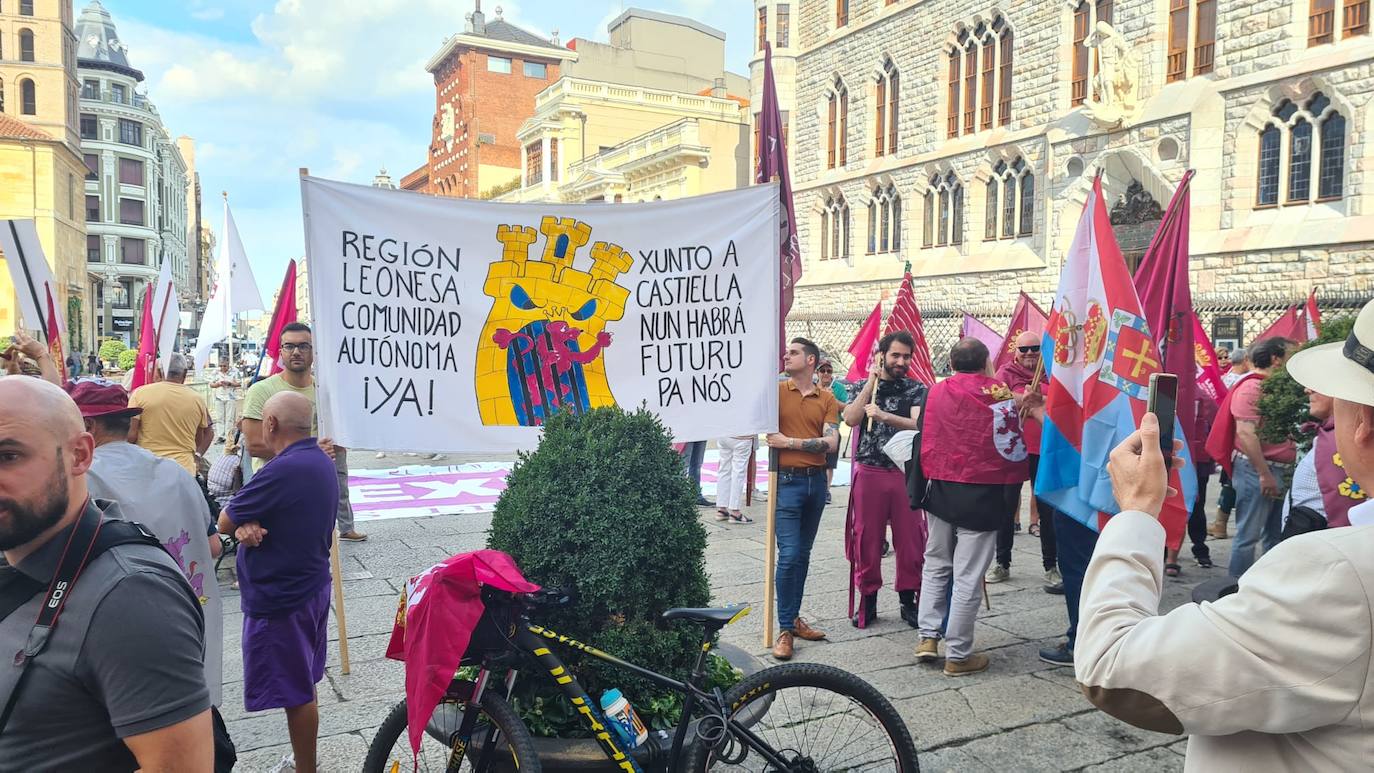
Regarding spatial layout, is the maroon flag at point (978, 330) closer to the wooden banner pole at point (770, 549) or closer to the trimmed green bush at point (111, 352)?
the wooden banner pole at point (770, 549)

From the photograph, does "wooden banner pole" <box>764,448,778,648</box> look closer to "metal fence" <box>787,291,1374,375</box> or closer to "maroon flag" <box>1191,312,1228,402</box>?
"metal fence" <box>787,291,1374,375</box>

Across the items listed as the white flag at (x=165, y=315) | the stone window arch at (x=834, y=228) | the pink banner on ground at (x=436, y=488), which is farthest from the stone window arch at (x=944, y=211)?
the white flag at (x=165, y=315)

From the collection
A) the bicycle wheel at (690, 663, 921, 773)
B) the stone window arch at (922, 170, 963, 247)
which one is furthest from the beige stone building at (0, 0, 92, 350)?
the bicycle wheel at (690, 663, 921, 773)

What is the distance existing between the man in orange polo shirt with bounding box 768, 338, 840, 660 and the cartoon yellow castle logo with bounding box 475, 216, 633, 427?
1.50 metres

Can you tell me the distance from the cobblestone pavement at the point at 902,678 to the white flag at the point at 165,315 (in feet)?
8.94

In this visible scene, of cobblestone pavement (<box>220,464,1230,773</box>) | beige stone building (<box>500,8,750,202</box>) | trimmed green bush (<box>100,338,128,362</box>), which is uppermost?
beige stone building (<box>500,8,750,202</box>)

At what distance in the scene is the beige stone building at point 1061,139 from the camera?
1812cm

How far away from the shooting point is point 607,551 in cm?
336

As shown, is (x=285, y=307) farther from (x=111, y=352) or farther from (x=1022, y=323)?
(x=111, y=352)

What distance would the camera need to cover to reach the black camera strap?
1605 millimetres

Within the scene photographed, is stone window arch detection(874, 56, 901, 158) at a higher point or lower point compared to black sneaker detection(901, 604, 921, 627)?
higher

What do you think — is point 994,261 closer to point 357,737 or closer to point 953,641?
point 953,641

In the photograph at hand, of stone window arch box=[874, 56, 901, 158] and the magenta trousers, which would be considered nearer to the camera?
the magenta trousers

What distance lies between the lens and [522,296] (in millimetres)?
5035
